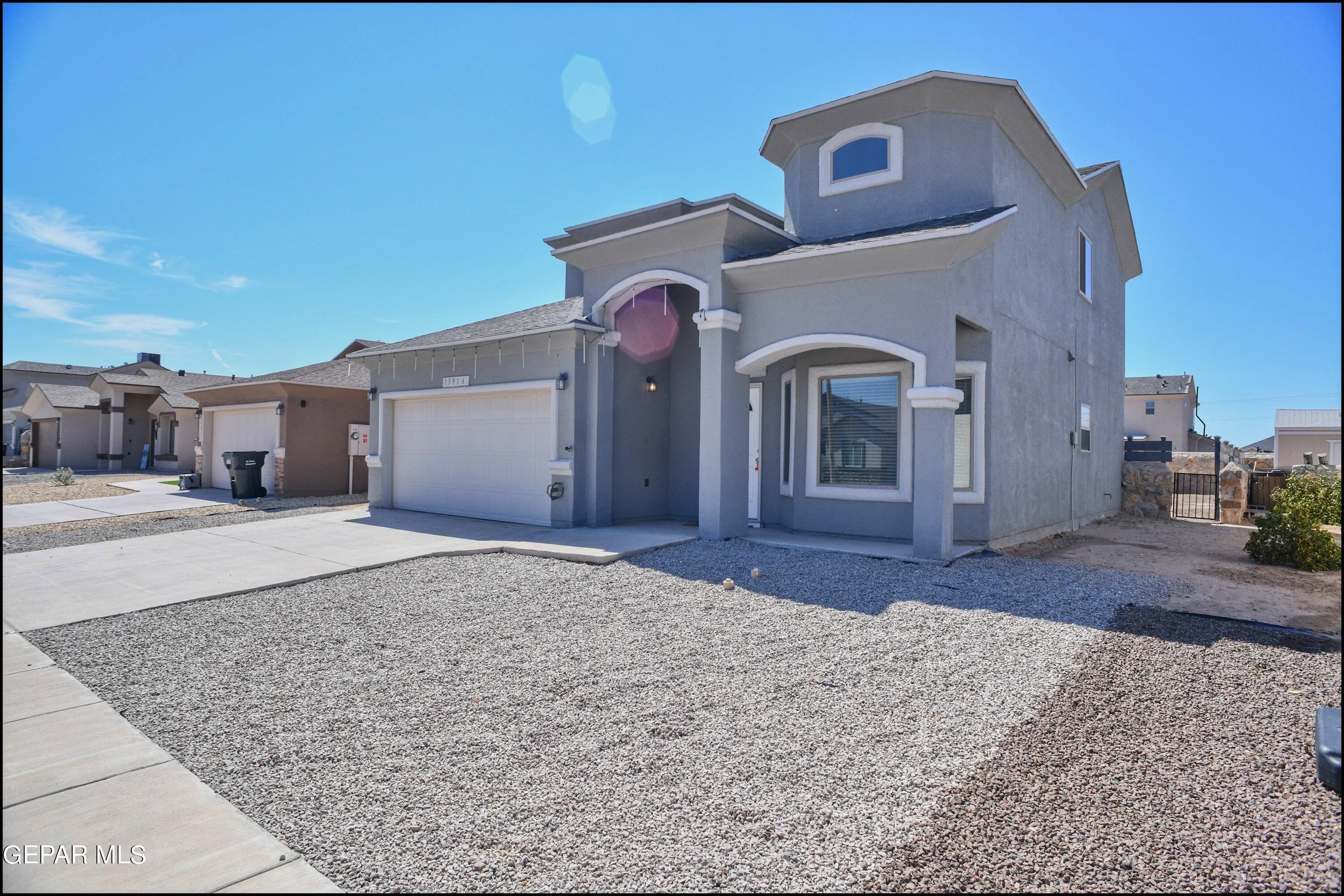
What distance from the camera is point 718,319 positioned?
960 centimetres

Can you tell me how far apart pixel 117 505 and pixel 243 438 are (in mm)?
4535

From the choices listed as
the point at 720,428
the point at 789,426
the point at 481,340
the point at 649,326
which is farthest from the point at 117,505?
the point at 789,426

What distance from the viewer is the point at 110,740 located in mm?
3789

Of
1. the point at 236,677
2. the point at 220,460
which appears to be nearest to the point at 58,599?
the point at 236,677

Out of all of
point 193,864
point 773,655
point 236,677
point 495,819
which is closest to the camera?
point 193,864

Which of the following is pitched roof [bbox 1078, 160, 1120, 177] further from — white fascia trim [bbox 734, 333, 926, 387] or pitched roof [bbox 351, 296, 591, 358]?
pitched roof [bbox 351, 296, 591, 358]

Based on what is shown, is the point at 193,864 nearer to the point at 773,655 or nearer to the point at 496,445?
the point at 773,655

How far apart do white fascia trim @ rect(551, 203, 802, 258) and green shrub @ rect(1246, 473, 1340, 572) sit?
7506mm

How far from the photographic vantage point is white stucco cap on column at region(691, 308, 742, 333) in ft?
31.5

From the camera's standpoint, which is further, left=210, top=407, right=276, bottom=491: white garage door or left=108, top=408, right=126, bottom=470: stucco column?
left=108, top=408, right=126, bottom=470: stucco column

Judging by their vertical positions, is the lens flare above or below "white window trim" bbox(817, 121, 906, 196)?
below

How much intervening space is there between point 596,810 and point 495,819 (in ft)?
1.45

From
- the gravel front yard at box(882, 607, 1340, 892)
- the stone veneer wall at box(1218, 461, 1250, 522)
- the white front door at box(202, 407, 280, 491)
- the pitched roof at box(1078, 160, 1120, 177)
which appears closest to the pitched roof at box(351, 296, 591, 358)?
the white front door at box(202, 407, 280, 491)

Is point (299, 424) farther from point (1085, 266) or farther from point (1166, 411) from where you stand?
point (1166, 411)
